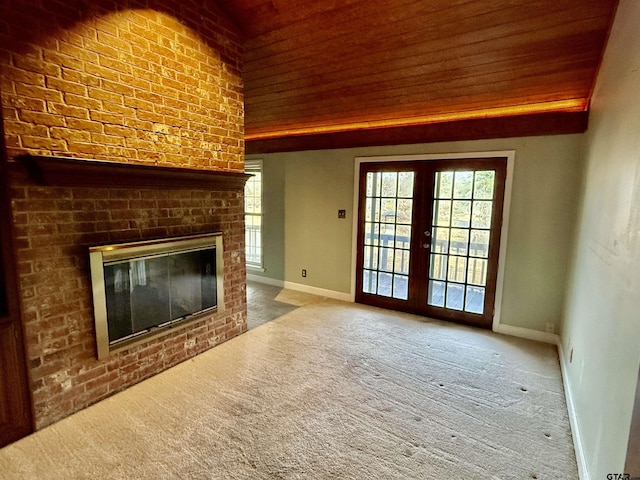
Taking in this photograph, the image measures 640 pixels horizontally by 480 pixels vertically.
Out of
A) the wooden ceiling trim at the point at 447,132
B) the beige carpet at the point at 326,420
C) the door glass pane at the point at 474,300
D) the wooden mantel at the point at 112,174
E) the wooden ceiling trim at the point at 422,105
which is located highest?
the wooden ceiling trim at the point at 422,105

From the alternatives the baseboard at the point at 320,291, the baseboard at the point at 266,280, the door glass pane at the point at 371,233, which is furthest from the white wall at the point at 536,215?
the baseboard at the point at 266,280

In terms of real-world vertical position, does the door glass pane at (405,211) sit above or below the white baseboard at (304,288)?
above

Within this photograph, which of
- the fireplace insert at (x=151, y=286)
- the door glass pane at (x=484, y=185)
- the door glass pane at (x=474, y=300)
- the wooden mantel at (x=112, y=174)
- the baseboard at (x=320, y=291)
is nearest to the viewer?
the wooden mantel at (x=112, y=174)

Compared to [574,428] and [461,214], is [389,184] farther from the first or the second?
[574,428]

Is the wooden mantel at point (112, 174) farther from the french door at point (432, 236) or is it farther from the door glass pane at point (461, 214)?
the door glass pane at point (461, 214)

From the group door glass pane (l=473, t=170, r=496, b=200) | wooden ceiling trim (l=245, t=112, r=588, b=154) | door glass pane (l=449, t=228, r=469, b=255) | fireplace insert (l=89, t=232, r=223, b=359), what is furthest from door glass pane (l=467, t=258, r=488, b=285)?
fireplace insert (l=89, t=232, r=223, b=359)

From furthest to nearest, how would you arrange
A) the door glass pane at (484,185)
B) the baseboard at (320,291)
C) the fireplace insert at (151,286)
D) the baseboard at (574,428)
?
the baseboard at (320,291) < the door glass pane at (484,185) < the fireplace insert at (151,286) < the baseboard at (574,428)

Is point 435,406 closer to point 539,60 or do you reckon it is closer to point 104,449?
point 104,449

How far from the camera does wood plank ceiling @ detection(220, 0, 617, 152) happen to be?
2391 millimetres

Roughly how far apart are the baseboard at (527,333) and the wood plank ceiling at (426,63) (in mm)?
2091

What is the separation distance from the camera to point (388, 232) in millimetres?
4352

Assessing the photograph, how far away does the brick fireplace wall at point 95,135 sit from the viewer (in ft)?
6.32

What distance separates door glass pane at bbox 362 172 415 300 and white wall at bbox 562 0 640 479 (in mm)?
1915

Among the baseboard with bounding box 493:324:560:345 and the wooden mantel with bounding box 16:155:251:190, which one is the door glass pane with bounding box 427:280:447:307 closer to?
the baseboard with bounding box 493:324:560:345
